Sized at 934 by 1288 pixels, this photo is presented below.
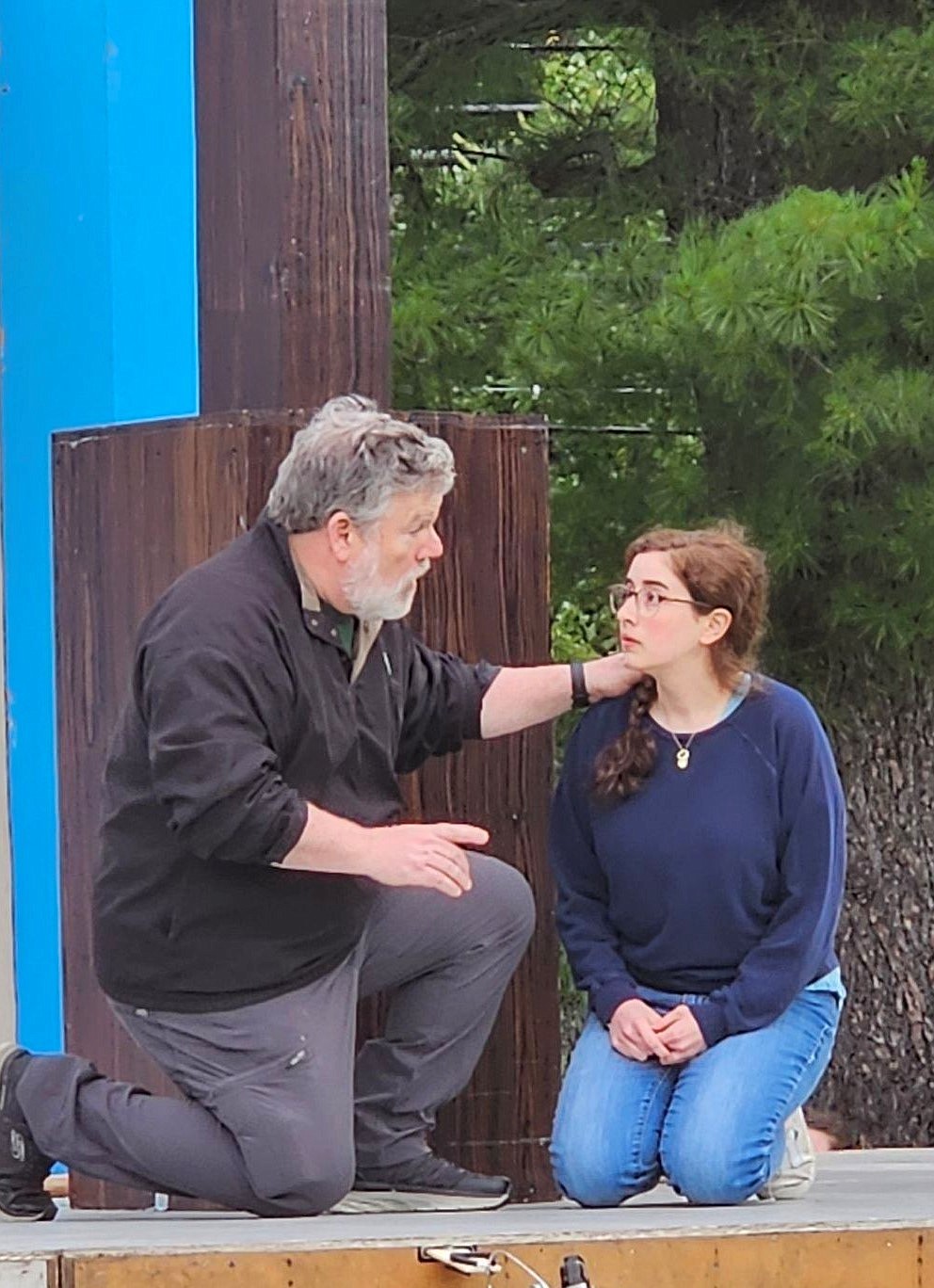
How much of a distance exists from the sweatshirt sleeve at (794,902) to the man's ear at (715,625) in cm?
19

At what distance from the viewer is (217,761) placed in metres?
3.29

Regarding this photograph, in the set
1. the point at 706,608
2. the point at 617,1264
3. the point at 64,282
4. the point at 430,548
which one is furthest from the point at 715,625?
the point at 64,282

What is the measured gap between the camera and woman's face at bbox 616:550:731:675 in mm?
3803

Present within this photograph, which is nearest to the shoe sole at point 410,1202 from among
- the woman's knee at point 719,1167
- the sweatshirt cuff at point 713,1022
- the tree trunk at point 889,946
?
the woman's knee at point 719,1167

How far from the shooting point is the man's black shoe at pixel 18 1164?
142 inches

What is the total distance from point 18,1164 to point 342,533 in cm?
109

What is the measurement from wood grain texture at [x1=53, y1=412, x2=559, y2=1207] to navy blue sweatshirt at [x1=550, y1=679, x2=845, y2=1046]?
216 mm

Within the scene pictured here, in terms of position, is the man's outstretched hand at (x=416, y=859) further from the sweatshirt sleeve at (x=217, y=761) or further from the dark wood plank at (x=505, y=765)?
the dark wood plank at (x=505, y=765)

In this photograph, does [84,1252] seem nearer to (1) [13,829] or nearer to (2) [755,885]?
(2) [755,885]

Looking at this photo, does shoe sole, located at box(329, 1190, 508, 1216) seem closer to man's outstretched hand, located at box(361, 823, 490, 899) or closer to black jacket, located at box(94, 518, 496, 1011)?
black jacket, located at box(94, 518, 496, 1011)

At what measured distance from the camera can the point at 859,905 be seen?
723 cm

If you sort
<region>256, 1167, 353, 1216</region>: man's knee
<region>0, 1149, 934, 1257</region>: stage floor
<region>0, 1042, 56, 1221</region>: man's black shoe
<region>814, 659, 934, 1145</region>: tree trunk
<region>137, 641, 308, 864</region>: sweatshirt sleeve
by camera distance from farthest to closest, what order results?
<region>814, 659, 934, 1145</region>: tree trunk
<region>0, 1042, 56, 1221</region>: man's black shoe
<region>256, 1167, 353, 1216</region>: man's knee
<region>137, 641, 308, 864</region>: sweatshirt sleeve
<region>0, 1149, 934, 1257</region>: stage floor

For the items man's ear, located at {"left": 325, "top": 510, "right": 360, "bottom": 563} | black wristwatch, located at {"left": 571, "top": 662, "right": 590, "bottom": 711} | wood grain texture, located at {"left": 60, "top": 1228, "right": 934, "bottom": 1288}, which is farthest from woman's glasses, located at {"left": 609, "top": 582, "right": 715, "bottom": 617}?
wood grain texture, located at {"left": 60, "top": 1228, "right": 934, "bottom": 1288}

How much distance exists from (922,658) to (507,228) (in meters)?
1.76
